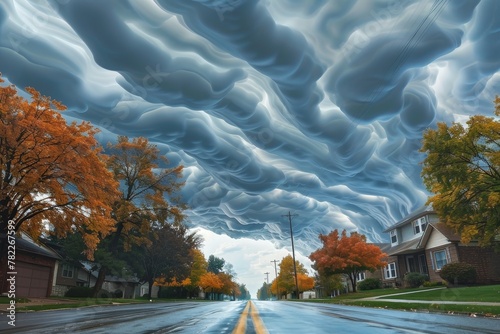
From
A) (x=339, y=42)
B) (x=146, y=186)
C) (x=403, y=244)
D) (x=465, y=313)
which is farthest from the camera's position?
(x=403, y=244)

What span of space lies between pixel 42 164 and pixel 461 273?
3199 centimetres

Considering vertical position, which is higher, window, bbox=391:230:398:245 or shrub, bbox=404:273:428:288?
window, bbox=391:230:398:245

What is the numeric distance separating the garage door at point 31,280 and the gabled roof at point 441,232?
119 feet

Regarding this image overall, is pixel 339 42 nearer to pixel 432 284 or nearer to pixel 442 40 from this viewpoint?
pixel 442 40

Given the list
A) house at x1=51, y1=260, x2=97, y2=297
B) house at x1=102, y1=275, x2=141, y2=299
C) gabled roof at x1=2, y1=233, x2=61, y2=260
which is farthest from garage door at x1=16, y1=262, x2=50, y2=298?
house at x1=102, y1=275, x2=141, y2=299

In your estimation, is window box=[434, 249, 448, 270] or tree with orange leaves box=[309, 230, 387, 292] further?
tree with orange leaves box=[309, 230, 387, 292]

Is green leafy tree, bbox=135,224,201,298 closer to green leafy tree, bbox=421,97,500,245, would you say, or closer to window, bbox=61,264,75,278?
window, bbox=61,264,75,278

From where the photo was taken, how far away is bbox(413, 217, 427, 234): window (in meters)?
44.9

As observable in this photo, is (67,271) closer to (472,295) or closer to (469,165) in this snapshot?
(472,295)

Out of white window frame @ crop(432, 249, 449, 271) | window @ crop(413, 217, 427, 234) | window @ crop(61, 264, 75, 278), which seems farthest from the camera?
window @ crop(61, 264, 75, 278)

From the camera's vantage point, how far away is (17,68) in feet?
79.7

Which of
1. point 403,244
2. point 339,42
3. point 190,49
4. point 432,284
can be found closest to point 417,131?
point 339,42

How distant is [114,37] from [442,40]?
17740 mm

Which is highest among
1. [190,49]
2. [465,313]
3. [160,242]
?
[190,49]
